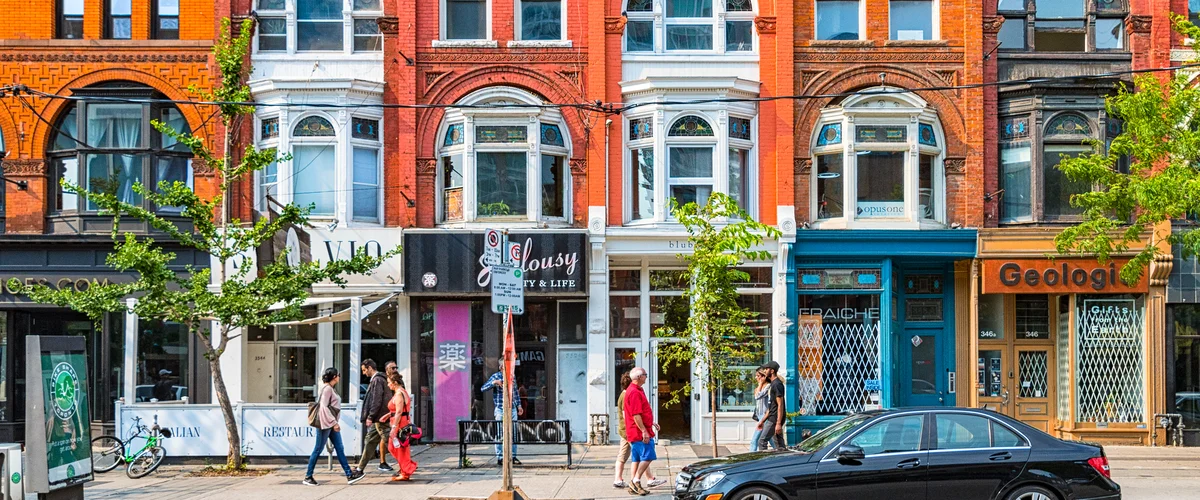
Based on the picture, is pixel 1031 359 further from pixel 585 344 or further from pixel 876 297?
pixel 585 344

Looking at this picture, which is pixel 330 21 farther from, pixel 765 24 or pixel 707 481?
pixel 707 481

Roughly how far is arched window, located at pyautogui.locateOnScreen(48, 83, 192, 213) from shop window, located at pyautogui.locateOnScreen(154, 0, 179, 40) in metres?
1.15

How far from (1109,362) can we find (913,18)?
287 inches

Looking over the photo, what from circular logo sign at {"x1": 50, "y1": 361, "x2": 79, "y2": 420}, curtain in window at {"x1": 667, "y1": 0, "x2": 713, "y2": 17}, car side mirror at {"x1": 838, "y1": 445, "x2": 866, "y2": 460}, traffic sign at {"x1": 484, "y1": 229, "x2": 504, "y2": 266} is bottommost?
car side mirror at {"x1": 838, "y1": 445, "x2": 866, "y2": 460}

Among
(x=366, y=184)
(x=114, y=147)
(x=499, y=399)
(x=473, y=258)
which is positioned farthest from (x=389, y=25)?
(x=499, y=399)

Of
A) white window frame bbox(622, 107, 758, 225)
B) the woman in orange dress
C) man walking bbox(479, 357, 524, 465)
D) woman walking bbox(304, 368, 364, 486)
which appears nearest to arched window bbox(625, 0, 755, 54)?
white window frame bbox(622, 107, 758, 225)

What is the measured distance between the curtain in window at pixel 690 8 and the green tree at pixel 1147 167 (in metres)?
6.95

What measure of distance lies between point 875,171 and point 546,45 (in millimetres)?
6545

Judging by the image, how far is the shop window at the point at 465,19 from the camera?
2217 cm

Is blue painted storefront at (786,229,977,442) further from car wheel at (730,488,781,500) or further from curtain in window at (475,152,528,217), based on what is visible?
car wheel at (730,488,781,500)

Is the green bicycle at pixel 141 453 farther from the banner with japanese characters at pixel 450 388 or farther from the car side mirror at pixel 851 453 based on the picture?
the car side mirror at pixel 851 453

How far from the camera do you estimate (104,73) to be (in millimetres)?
21703

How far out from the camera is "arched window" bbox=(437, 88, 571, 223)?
2162cm

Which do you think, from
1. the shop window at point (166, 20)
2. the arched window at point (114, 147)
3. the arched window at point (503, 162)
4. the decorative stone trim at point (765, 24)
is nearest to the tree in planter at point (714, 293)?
the arched window at point (503, 162)
